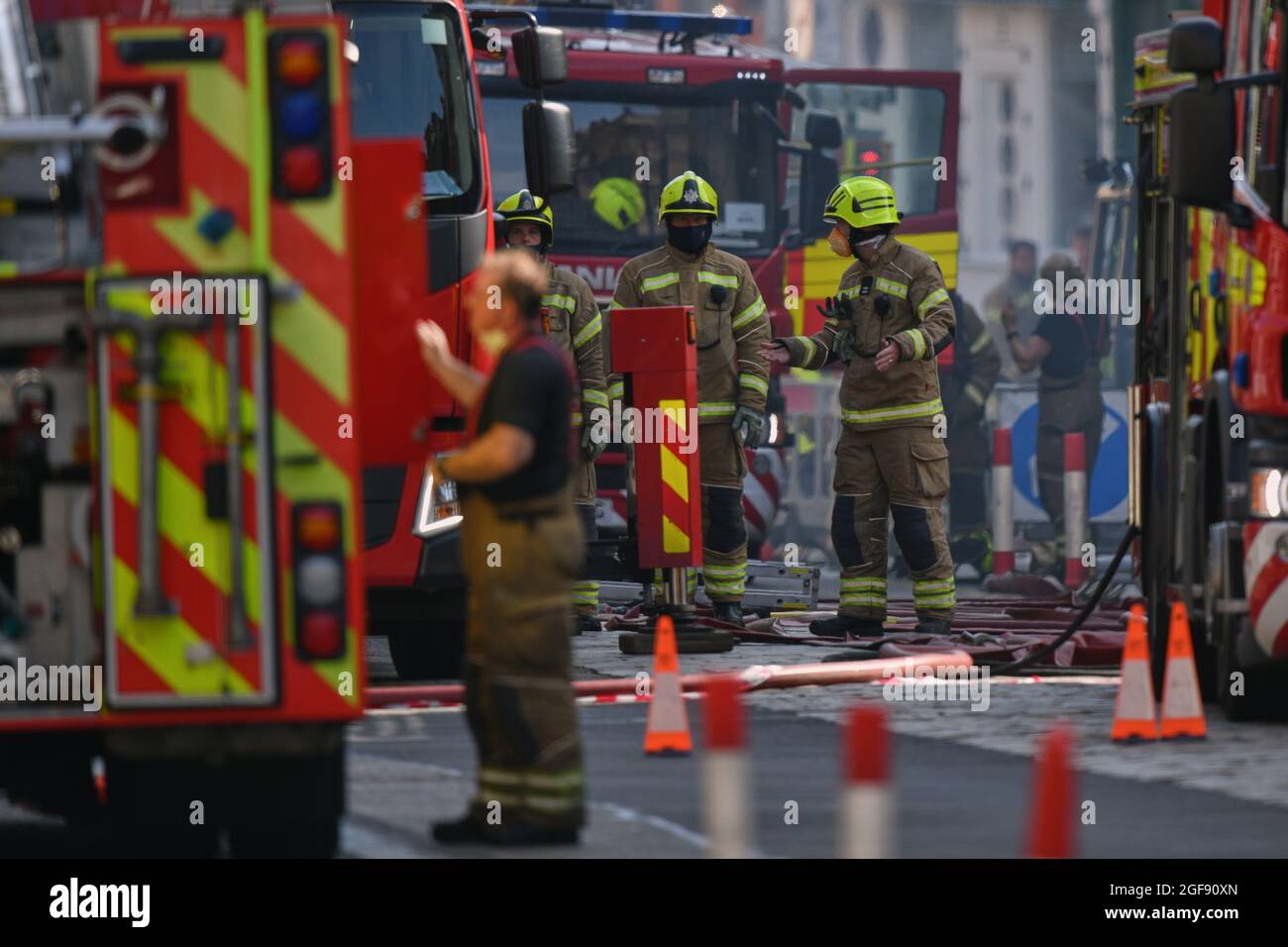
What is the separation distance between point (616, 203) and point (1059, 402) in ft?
11.4

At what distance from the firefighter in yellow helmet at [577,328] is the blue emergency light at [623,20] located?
6159 millimetres

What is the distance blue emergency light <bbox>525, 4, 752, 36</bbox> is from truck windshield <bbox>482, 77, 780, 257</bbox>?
687 millimetres

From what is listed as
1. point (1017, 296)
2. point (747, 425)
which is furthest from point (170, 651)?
point (1017, 296)

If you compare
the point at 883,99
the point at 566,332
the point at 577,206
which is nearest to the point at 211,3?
the point at 566,332

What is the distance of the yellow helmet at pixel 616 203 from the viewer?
20.3 m

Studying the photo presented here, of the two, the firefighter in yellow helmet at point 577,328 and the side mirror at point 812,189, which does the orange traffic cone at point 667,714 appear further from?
the side mirror at point 812,189

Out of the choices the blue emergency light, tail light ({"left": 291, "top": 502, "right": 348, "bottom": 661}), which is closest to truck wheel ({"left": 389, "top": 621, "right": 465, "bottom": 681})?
tail light ({"left": 291, "top": 502, "right": 348, "bottom": 661})

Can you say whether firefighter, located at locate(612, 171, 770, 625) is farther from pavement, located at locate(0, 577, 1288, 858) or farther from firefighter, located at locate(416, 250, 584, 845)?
firefighter, located at locate(416, 250, 584, 845)

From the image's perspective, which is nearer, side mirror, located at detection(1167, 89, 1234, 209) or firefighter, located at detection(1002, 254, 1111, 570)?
side mirror, located at detection(1167, 89, 1234, 209)

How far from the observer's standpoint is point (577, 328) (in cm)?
1555

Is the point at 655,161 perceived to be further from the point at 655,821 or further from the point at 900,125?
the point at 655,821

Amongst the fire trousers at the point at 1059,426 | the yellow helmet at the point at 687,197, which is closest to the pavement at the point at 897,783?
the yellow helmet at the point at 687,197

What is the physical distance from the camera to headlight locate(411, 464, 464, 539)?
12.2 meters
